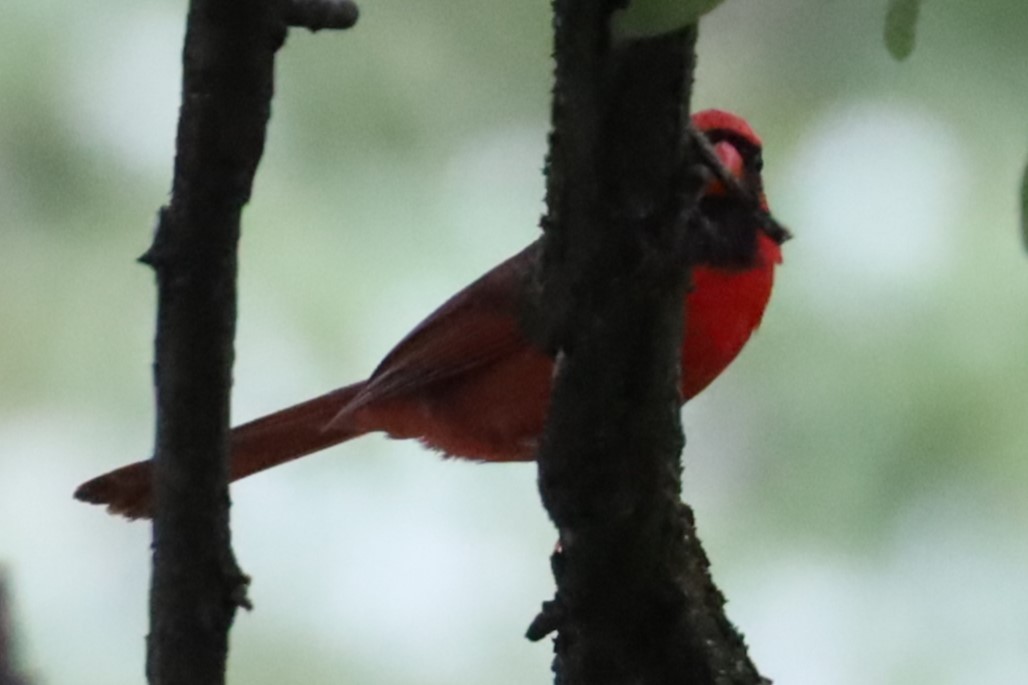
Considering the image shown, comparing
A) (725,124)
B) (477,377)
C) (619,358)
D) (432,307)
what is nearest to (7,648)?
(477,377)

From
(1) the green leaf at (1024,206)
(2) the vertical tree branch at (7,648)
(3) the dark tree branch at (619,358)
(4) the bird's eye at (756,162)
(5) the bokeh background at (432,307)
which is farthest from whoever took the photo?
(5) the bokeh background at (432,307)

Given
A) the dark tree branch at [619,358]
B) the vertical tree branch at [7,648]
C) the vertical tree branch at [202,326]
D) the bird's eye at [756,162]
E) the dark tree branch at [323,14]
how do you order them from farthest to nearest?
the bird's eye at [756,162] → the vertical tree branch at [7,648] → the dark tree branch at [323,14] → the vertical tree branch at [202,326] → the dark tree branch at [619,358]

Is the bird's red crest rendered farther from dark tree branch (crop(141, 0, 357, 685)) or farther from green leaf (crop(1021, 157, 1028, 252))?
green leaf (crop(1021, 157, 1028, 252))

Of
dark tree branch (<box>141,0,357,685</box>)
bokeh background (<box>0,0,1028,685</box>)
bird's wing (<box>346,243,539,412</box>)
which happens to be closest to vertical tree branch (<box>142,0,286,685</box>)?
dark tree branch (<box>141,0,357,685</box>)

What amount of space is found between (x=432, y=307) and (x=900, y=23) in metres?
2.08

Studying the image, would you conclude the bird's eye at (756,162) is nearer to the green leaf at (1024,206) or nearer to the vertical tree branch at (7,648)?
the vertical tree branch at (7,648)

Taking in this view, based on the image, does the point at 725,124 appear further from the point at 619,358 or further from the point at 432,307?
the point at 619,358

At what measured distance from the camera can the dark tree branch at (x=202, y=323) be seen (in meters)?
1.05

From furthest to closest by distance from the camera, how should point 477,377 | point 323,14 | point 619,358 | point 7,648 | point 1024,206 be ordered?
1. point 477,377
2. point 7,648
3. point 323,14
4. point 619,358
5. point 1024,206

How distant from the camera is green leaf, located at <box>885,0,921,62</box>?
0.52 metres

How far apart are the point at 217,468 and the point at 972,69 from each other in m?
1.65

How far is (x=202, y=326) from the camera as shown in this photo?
42.8 inches

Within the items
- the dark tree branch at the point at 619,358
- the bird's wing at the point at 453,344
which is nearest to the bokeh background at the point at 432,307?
the bird's wing at the point at 453,344

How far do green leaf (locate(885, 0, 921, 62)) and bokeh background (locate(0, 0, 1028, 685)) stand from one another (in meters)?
1.91
